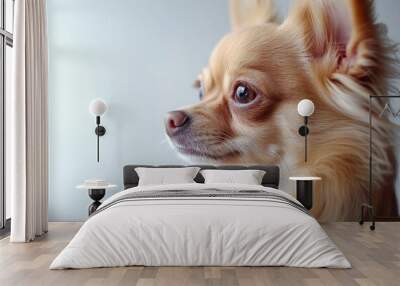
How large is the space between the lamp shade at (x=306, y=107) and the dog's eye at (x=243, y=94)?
1.86 ft

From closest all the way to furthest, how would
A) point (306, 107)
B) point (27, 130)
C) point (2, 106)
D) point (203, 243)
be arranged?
point (203, 243), point (27, 130), point (2, 106), point (306, 107)

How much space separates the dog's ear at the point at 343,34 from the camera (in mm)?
7477

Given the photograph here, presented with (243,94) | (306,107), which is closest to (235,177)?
(243,94)

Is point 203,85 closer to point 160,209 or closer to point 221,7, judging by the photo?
point 221,7

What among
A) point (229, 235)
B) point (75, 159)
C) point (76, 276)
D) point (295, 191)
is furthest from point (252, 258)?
point (75, 159)

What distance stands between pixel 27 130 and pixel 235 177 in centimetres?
237

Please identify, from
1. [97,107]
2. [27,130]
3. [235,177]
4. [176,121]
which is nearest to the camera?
[27,130]

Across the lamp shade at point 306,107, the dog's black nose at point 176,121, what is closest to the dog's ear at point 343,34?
the lamp shade at point 306,107

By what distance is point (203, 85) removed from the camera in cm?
765

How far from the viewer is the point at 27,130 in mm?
6176

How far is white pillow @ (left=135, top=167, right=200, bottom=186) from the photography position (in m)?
7.07

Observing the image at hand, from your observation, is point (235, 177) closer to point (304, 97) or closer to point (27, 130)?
point (304, 97)

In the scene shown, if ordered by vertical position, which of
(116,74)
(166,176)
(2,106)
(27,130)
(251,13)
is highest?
(251,13)

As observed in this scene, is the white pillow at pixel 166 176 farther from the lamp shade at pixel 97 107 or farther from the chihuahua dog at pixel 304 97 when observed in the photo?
the lamp shade at pixel 97 107
